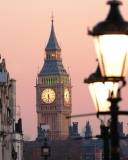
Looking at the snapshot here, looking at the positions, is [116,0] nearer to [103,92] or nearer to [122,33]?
[122,33]

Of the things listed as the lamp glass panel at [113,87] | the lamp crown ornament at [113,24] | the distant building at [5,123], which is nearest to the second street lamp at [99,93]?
the lamp glass panel at [113,87]

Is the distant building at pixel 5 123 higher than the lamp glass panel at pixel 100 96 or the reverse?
higher

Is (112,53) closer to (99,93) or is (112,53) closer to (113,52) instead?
Answer: (113,52)

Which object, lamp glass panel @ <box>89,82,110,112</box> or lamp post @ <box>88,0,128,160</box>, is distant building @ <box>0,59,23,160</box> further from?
lamp post @ <box>88,0,128,160</box>

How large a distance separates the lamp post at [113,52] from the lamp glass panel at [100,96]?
138 centimetres

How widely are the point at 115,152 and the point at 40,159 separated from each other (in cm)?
18435

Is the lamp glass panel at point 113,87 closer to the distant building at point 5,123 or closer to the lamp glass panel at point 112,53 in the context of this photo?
the lamp glass panel at point 112,53

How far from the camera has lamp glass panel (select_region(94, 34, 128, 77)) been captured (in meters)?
15.8

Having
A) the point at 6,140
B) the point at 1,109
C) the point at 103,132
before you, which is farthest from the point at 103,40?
the point at 6,140

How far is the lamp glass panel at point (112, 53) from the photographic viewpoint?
15.8 metres

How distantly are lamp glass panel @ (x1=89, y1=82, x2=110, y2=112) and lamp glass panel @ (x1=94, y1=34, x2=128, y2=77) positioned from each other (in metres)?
1.41

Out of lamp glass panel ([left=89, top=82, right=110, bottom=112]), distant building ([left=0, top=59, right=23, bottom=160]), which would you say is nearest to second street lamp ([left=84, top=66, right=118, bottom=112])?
lamp glass panel ([left=89, top=82, right=110, bottom=112])

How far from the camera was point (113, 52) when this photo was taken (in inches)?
623

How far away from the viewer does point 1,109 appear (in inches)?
2050
